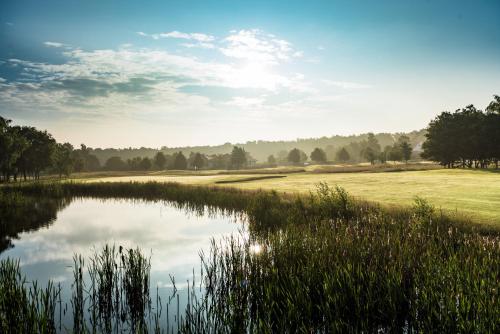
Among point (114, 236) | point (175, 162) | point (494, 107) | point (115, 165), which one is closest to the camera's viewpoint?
point (114, 236)

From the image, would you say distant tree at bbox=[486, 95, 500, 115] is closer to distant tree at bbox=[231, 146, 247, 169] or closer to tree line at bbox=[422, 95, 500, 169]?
tree line at bbox=[422, 95, 500, 169]

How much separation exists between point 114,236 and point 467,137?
80.7 meters

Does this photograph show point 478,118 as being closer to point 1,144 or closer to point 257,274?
point 257,274

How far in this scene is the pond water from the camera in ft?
47.0

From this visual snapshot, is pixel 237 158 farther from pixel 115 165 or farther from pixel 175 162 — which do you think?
pixel 115 165

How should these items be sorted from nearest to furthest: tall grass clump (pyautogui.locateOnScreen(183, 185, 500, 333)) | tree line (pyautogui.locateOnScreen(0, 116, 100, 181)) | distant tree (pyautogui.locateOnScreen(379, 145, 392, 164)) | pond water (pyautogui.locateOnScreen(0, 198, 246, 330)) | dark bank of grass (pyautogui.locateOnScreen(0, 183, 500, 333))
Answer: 1. tall grass clump (pyautogui.locateOnScreen(183, 185, 500, 333))
2. dark bank of grass (pyautogui.locateOnScreen(0, 183, 500, 333))
3. pond water (pyautogui.locateOnScreen(0, 198, 246, 330))
4. tree line (pyautogui.locateOnScreen(0, 116, 100, 181))
5. distant tree (pyautogui.locateOnScreen(379, 145, 392, 164))

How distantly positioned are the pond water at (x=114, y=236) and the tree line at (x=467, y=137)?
225 ft

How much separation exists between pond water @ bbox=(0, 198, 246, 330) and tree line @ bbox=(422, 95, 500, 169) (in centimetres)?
6859

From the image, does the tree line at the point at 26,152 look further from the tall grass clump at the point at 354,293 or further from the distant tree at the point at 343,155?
the distant tree at the point at 343,155

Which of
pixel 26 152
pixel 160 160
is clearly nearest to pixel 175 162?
pixel 160 160

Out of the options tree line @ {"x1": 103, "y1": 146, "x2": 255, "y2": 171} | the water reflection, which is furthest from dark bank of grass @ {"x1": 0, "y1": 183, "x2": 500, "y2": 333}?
tree line @ {"x1": 103, "y1": 146, "x2": 255, "y2": 171}

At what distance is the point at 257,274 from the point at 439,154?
3327 inches

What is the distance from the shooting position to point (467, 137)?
252ft

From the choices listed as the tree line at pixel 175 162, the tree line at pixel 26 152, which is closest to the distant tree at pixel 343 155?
the tree line at pixel 175 162
